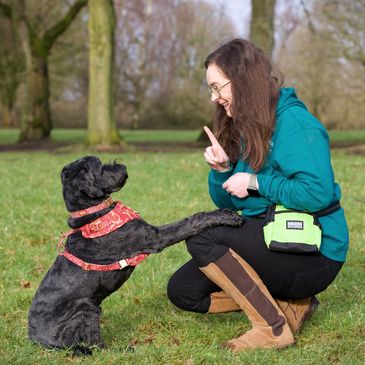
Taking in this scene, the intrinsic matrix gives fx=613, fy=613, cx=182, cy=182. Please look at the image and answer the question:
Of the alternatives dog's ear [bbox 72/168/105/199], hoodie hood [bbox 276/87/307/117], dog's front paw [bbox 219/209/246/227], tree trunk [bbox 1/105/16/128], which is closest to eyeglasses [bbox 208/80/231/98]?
hoodie hood [bbox 276/87/307/117]

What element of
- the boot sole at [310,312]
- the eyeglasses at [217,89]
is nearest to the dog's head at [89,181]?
the eyeglasses at [217,89]

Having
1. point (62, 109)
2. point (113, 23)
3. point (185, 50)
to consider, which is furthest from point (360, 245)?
point (62, 109)

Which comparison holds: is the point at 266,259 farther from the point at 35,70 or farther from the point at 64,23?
the point at 35,70

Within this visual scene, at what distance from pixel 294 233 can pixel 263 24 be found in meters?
16.5

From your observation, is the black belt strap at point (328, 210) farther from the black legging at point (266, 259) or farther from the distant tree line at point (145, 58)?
the distant tree line at point (145, 58)

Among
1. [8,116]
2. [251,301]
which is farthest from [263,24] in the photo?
[8,116]

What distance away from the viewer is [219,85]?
12.3 feet

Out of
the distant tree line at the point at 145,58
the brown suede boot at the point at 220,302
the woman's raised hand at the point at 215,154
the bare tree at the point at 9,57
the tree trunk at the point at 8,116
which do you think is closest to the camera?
the woman's raised hand at the point at 215,154

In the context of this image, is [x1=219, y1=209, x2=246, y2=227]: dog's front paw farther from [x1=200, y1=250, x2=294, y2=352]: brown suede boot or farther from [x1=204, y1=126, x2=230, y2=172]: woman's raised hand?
[x1=204, y1=126, x2=230, y2=172]: woman's raised hand

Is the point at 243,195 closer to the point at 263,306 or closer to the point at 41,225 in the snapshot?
the point at 263,306

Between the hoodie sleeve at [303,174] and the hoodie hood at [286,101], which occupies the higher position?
the hoodie hood at [286,101]

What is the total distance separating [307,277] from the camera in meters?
3.66

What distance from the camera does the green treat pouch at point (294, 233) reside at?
3.49 metres

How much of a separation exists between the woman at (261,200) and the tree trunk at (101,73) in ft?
48.3
